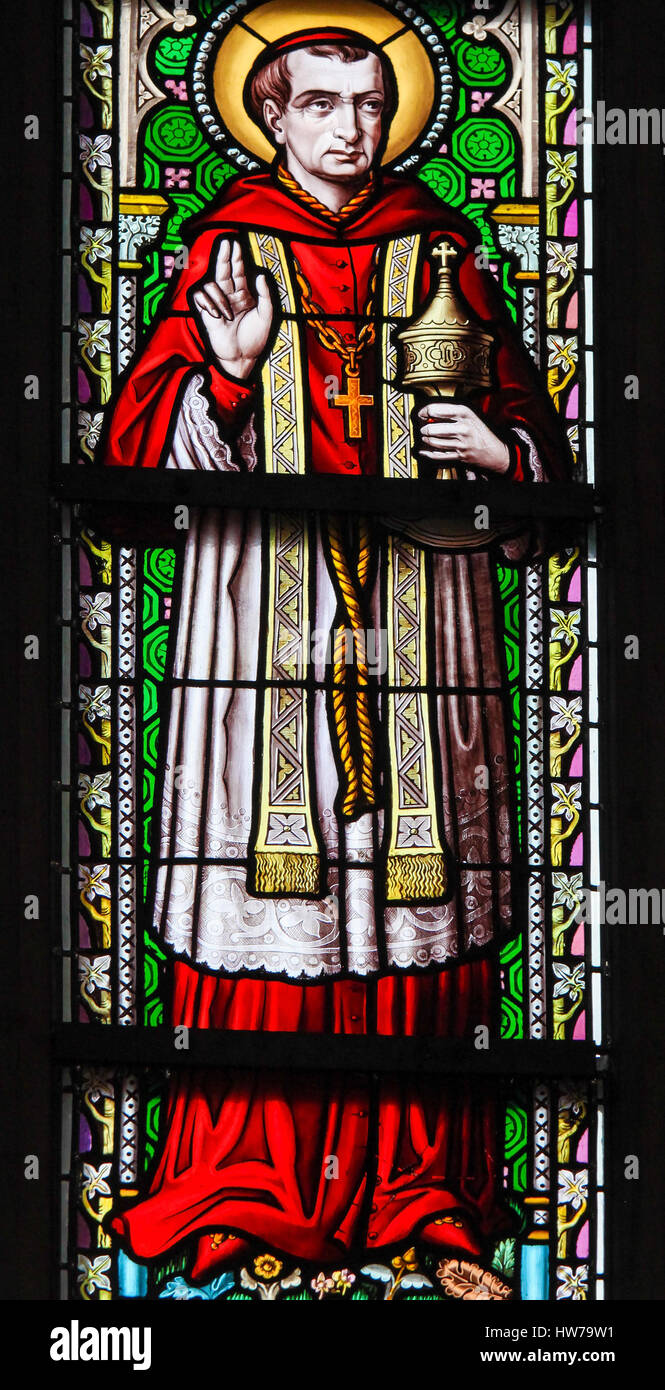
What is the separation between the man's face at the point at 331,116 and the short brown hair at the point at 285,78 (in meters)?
0.01

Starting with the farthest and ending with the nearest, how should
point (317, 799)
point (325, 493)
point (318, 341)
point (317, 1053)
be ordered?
point (318, 341) → point (325, 493) → point (317, 799) → point (317, 1053)

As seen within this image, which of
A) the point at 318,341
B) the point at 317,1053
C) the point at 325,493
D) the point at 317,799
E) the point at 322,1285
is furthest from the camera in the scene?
the point at 318,341

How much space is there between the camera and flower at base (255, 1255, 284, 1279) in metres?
6.82

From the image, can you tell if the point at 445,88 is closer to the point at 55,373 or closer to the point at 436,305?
the point at 436,305

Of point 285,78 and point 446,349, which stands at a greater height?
point 285,78

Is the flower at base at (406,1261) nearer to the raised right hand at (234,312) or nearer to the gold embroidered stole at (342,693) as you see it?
the gold embroidered stole at (342,693)

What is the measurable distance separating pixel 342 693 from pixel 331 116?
1721 mm

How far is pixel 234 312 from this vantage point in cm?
742

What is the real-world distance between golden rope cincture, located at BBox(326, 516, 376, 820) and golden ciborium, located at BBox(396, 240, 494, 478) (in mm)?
381

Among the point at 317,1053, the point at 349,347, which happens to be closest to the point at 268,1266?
the point at 317,1053

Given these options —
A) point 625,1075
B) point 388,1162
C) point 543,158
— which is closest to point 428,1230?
point 388,1162

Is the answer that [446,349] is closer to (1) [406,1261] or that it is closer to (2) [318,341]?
(2) [318,341]

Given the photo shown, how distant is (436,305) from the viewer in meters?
7.44

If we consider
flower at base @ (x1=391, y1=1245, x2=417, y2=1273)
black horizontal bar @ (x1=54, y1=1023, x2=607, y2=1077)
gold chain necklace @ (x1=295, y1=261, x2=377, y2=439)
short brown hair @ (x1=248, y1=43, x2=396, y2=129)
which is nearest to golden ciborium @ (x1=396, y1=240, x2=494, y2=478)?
gold chain necklace @ (x1=295, y1=261, x2=377, y2=439)
